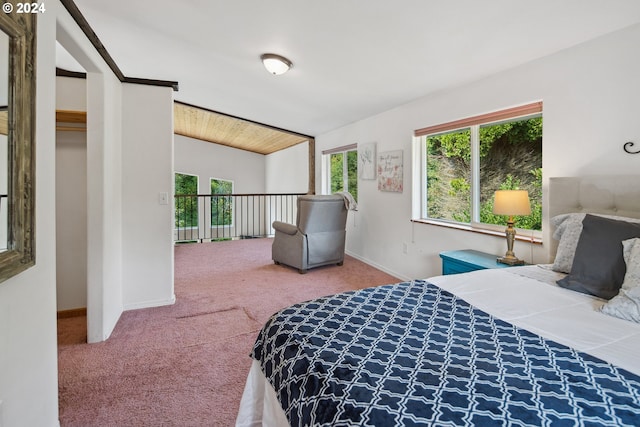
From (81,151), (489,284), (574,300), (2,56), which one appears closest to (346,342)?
(489,284)

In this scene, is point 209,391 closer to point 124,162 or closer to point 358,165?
point 124,162

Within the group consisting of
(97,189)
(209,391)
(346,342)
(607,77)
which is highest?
(607,77)

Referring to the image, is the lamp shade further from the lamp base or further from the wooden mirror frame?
the wooden mirror frame

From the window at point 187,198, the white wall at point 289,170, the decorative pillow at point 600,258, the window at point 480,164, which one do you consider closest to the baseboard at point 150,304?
the window at point 480,164

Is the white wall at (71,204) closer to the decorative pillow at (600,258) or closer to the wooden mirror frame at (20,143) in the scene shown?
the wooden mirror frame at (20,143)

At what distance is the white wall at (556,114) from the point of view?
6.55ft

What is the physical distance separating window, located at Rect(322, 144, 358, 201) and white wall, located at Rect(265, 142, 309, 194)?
30.6 inches

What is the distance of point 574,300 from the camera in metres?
1.50

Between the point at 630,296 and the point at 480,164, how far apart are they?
2031mm

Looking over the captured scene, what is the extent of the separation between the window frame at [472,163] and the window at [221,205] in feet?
21.1

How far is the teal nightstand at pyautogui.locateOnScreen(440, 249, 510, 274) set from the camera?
2.49 meters

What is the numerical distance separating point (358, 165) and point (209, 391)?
3.78 metres

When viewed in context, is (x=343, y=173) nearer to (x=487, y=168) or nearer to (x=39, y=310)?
(x=487, y=168)

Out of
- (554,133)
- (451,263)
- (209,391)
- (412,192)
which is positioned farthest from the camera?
(412,192)
